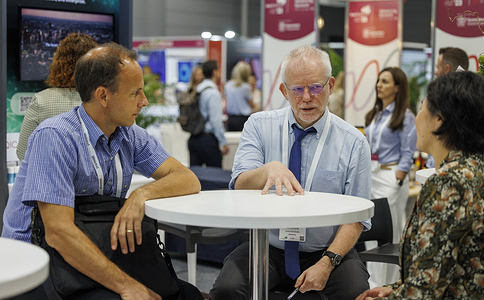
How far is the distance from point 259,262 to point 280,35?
4.23m

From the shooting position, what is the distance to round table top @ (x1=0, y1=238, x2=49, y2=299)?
107cm

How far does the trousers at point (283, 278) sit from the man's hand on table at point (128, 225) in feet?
1.41

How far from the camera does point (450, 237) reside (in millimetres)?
1424

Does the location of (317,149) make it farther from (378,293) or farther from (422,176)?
(378,293)

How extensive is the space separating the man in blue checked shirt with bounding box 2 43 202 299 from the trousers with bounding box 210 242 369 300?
0.14 meters

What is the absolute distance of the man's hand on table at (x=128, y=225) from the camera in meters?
1.89

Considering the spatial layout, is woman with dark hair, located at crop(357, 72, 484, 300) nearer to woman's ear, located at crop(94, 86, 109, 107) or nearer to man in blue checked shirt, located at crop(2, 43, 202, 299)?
man in blue checked shirt, located at crop(2, 43, 202, 299)

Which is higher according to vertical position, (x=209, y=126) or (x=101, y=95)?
(x=101, y=95)

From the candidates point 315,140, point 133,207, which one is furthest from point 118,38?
point 133,207

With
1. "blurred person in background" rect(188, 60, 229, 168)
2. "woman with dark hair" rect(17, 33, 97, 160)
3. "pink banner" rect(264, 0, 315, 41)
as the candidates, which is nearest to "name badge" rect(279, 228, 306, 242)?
"woman with dark hair" rect(17, 33, 97, 160)

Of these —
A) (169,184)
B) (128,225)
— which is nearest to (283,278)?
(169,184)

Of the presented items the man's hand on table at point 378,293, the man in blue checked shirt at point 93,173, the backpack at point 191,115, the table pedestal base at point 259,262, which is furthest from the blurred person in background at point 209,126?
the man's hand on table at point 378,293

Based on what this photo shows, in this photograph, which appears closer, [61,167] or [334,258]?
[61,167]

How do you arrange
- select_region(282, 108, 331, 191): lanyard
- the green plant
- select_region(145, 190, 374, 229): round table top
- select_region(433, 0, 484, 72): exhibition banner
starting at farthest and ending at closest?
the green plant < select_region(433, 0, 484, 72): exhibition banner < select_region(282, 108, 331, 191): lanyard < select_region(145, 190, 374, 229): round table top
